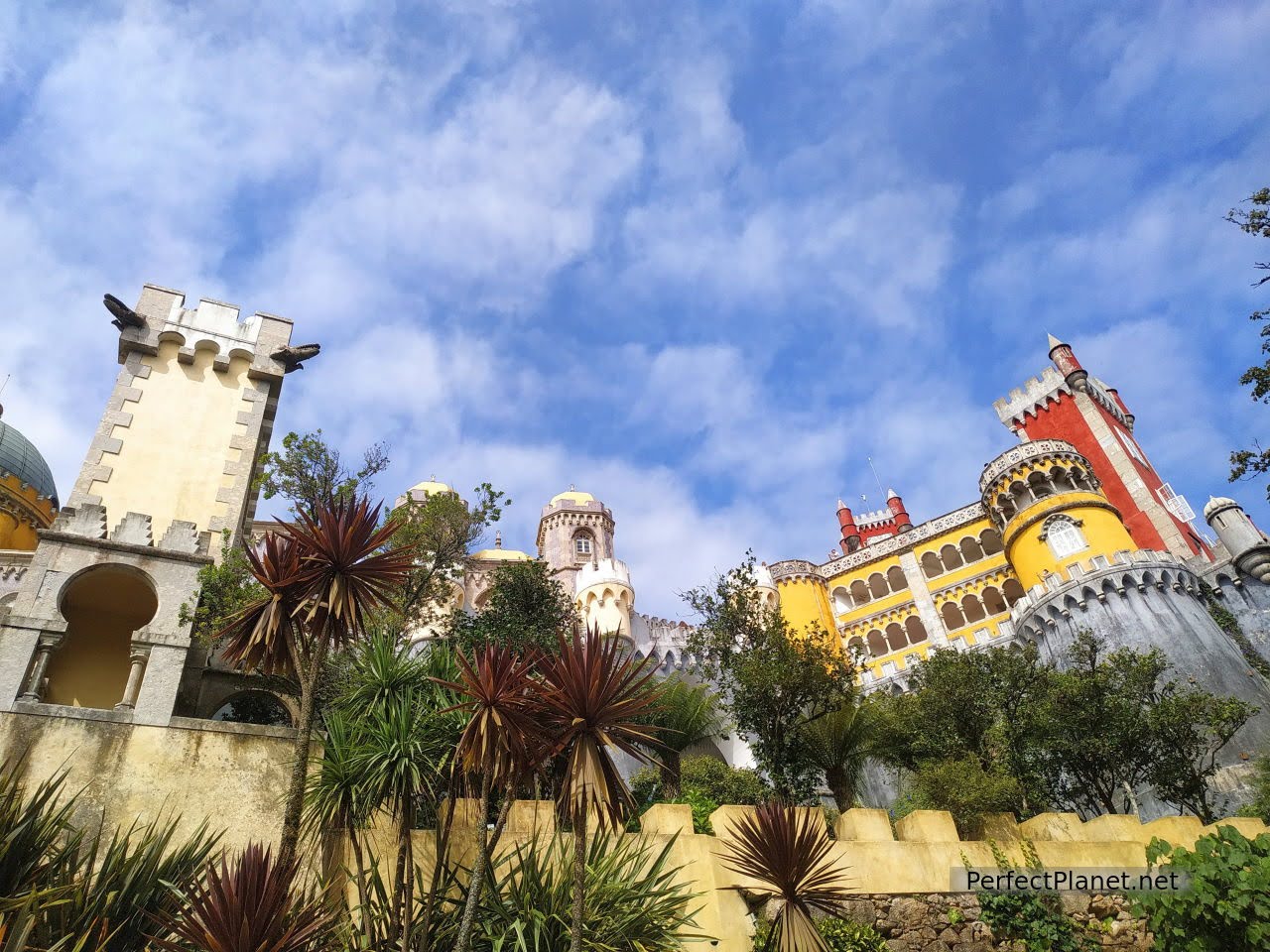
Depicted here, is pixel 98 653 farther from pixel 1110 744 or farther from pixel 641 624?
pixel 641 624

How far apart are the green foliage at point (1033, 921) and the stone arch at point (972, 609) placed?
3203 cm

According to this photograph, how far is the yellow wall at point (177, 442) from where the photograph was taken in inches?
588

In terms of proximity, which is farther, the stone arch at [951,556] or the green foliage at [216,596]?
the stone arch at [951,556]

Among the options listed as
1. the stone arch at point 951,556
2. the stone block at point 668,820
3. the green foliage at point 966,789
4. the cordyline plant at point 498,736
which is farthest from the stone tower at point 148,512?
the stone arch at point 951,556

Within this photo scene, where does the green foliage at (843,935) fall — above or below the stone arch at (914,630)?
below

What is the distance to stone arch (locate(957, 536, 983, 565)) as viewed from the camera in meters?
44.0

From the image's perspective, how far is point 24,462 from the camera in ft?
90.0

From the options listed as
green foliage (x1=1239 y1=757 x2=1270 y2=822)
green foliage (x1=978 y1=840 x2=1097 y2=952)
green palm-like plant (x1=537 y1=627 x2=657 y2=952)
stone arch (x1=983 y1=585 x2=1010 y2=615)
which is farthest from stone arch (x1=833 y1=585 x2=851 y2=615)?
green palm-like plant (x1=537 y1=627 x2=657 y2=952)

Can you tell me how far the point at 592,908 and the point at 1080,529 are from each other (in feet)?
113

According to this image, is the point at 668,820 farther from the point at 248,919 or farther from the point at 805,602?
the point at 805,602

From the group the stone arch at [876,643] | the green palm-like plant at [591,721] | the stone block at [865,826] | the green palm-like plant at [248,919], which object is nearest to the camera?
the green palm-like plant at [248,919]

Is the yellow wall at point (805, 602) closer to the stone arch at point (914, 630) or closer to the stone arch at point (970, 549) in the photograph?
the stone arch at point (914, 630)

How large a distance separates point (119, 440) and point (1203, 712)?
26.7 meters

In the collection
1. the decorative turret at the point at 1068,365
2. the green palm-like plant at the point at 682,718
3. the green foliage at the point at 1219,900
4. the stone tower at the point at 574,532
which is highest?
the decorative turret at the point at 1068,365
